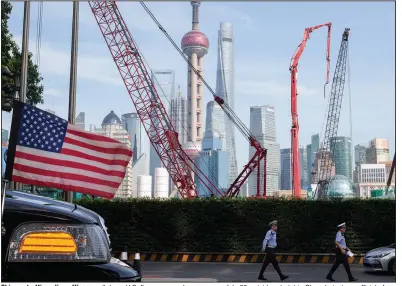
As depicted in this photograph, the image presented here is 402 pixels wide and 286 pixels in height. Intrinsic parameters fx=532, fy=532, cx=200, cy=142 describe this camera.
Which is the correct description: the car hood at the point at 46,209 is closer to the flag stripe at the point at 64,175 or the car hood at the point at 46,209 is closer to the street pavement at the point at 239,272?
the flag stripe at the point at 64,175

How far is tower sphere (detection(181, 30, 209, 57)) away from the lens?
6791 inches

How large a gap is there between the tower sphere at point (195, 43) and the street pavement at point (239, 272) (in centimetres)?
15632

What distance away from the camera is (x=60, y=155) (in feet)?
9.45

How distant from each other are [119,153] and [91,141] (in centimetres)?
18

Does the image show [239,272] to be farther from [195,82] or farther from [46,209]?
[195,82]

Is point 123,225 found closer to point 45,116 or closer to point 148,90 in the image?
point 45,116

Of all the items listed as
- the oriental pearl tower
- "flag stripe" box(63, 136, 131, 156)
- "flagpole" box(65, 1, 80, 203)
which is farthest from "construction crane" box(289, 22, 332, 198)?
the oriental pearl tower

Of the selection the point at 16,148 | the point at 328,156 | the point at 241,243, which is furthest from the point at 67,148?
the point at 328,156

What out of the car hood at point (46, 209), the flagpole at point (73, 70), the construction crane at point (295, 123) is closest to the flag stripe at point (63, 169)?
the car hood at point (46, 209)

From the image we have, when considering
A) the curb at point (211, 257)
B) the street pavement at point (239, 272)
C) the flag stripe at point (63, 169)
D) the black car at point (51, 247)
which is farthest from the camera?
the curb at point (211, 257)

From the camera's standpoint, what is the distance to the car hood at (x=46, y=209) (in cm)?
202

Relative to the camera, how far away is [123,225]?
70.0ft

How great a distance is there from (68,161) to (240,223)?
18.7m

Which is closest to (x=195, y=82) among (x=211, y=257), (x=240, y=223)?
(x=240, y=223)
